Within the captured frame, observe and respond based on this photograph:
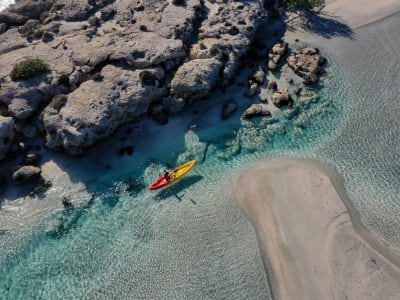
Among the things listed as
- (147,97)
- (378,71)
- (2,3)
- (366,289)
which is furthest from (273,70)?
(2,3)

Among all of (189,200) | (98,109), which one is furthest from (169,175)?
(98,109)

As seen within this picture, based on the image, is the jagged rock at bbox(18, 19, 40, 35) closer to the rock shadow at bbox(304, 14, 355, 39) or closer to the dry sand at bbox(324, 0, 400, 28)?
the rock shadow at bbox(304, 14, 355, 39)

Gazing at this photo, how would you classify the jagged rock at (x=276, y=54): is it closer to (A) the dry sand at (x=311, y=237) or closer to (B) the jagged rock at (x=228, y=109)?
(B) the jagged rock at (x=228, y=109)

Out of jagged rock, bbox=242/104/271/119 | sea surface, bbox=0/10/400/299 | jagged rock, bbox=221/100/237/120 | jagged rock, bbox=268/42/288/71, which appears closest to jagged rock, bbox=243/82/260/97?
sea surface, bbox=0/10/400/299

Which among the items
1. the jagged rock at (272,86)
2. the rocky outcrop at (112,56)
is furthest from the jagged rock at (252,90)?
the rocky outcrop at (112,56)

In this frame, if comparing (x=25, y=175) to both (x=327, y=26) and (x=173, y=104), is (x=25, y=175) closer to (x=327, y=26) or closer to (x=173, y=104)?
(x=173, y=104)

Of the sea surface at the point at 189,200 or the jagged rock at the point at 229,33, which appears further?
the jagged rock at the point at 229,33

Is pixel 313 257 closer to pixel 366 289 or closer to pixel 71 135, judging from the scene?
pixel 366 289
